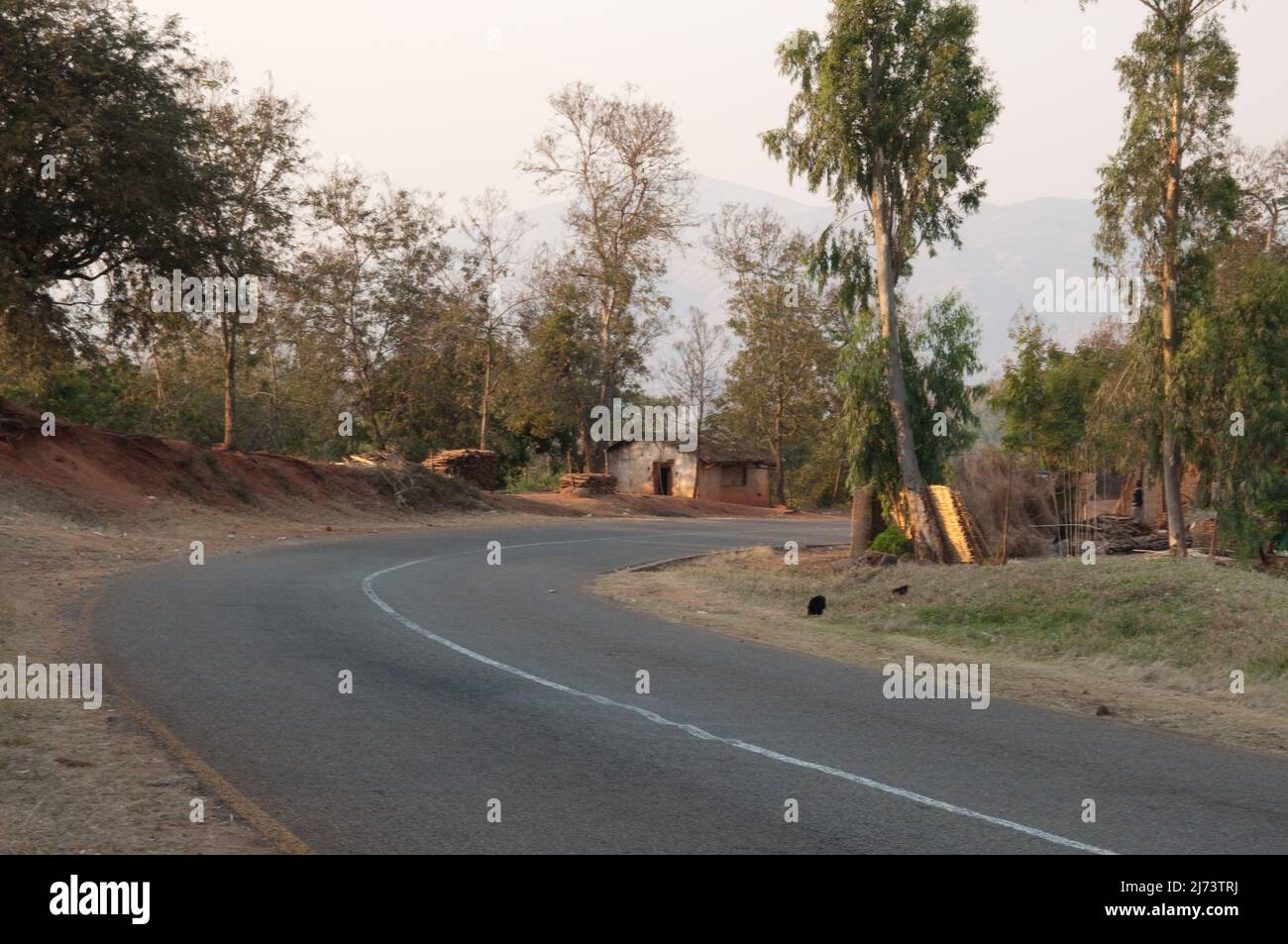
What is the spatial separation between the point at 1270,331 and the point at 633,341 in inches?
1471

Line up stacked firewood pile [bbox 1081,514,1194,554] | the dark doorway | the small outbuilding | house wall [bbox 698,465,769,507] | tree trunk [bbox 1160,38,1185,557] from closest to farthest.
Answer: tree trunk [bbox 1160,38,1185,557] → stacked firewood pile [bbox 1081,514,1194,554] → the small outbuilding → house wall [bbox 698,465,769,507] → the dark doorway

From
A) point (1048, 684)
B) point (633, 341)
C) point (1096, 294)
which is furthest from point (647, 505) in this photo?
point (1048, 684)

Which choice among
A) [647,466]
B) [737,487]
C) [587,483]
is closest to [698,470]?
[737,487]

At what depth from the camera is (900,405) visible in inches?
981

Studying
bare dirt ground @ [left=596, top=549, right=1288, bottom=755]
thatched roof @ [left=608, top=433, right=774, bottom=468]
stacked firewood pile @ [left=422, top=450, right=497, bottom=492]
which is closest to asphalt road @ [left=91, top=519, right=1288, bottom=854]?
bare dirt ground @ [left=596, top=549, right=1288, bottom=755]

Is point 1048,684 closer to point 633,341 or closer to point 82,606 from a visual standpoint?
point 82,606

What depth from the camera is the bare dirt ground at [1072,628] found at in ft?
39.0

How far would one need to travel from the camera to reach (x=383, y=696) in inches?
419

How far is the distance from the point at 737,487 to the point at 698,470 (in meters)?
3.48

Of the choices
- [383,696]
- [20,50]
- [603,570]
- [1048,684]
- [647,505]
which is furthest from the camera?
[647,505]

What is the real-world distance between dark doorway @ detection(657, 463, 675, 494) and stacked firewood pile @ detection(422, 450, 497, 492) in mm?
17625

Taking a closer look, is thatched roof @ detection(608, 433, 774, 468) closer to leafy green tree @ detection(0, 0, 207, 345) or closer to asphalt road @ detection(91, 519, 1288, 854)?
leafy green tree @ detection(0, 0, 207, 345)

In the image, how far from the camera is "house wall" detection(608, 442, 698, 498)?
214 feet

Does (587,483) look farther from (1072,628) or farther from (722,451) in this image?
(1072,628)
